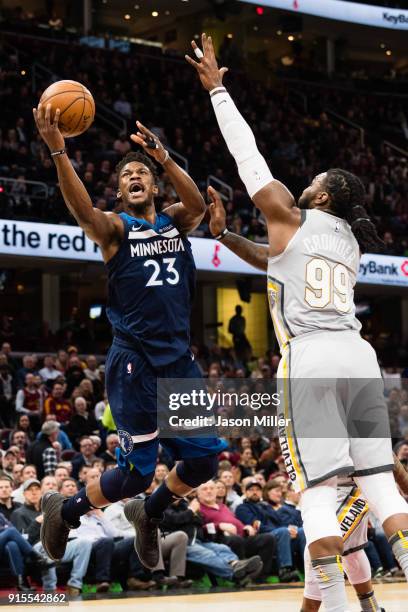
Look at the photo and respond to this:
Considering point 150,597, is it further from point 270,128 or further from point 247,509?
point 270,128

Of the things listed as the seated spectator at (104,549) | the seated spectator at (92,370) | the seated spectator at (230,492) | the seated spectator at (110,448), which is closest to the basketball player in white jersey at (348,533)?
the seated spectator at (104,549)

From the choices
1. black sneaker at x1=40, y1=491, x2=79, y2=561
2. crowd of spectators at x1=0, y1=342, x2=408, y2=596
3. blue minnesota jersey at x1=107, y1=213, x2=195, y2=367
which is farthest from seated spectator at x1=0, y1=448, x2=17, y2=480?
blue minnesota jersey at x1=107, y1=213, x2=195, y2=367

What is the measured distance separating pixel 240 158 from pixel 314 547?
195 centimetres

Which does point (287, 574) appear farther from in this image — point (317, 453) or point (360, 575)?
point (317, 453)

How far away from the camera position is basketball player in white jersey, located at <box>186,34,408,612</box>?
16.2 ft

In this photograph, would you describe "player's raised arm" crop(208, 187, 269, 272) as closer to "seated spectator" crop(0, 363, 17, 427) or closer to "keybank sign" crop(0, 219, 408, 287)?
"seated spectator" crop(0, 363, 17, 427)

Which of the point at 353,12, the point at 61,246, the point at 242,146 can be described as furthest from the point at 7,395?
the point at 353,12

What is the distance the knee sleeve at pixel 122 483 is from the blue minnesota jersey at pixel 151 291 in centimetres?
73

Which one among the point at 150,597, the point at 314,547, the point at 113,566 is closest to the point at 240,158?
the point at 314,547

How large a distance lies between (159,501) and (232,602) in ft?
10.9

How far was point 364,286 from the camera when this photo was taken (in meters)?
25.5

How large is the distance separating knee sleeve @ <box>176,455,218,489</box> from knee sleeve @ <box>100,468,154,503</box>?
21cm

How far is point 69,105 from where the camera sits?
21.3 feet

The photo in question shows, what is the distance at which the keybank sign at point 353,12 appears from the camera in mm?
29328
